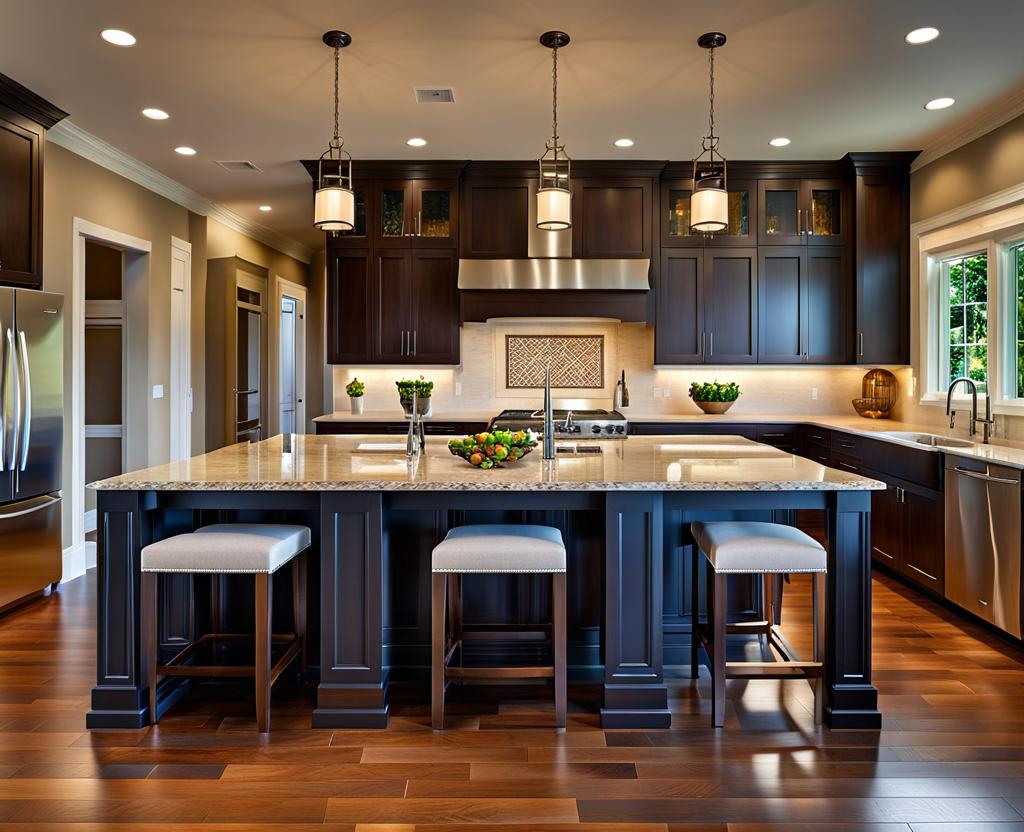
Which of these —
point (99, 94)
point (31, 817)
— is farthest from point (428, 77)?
point (31, 817)

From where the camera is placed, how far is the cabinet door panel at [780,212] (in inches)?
230

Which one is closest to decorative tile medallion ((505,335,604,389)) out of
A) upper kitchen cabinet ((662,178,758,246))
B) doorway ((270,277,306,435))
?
upper kitchen cabinet ((662,178,758,246))

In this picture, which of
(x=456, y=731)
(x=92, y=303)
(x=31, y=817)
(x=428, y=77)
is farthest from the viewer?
(x=92, y=303)

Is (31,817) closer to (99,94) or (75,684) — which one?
(75,684)

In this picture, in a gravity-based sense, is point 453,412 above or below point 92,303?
below

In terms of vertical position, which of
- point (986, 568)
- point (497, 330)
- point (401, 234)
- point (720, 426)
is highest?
point (401, 234)

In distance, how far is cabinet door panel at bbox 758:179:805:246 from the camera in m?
5.83

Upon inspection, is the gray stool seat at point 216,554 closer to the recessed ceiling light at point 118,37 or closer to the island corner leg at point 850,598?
the island corner leg at point 850,598

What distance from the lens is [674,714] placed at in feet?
9.07

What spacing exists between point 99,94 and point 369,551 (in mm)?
3278

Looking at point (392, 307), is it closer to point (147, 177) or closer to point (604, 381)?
point (604, 381)

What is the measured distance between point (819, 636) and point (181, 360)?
538cm

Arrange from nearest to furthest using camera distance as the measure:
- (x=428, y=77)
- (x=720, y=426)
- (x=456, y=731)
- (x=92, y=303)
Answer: (x=456, y=731), (x=428, y=77), (x=720, y=426), (x=92, y=303)

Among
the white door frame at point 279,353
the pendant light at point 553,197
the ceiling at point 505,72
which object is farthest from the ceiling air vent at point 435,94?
the white door frame at point 279,353
